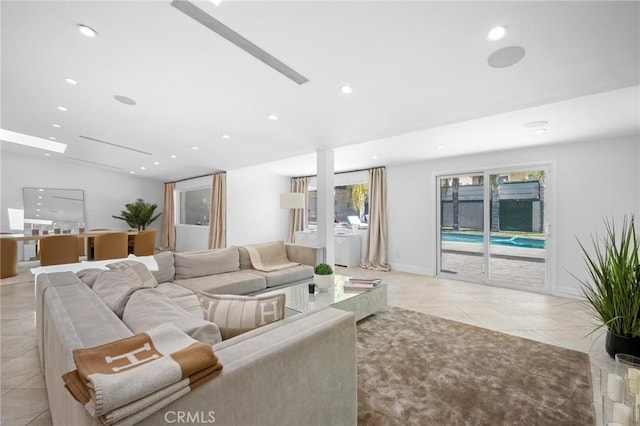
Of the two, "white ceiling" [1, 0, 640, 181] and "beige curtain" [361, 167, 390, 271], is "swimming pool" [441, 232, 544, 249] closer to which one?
"beige curtain" [361, 167, 390, 271]

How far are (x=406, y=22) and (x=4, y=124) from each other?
6.70 m

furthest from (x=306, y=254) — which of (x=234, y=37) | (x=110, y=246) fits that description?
(x=110, y=246)

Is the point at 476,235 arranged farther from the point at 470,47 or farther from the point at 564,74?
the point at 470,47

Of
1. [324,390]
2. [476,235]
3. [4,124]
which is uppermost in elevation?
[4,124]

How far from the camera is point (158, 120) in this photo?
3947 mm

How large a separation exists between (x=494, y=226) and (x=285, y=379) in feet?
15.8

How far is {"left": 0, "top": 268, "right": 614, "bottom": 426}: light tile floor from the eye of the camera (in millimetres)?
1874

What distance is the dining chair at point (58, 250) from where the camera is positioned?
4809 mm

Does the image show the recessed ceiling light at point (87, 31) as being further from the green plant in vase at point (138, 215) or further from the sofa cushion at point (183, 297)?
the green plant in vase at point (138, 215)

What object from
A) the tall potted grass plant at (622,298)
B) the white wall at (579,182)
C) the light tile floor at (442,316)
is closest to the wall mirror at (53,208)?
the light tile floor at (442,316)

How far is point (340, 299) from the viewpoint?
271 cm

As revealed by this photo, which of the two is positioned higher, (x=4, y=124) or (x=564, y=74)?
(x=4, y=124)

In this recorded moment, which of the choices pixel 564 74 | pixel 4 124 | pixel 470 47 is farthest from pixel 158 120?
pixel 564 74

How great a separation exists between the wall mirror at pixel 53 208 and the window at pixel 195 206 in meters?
2.56
